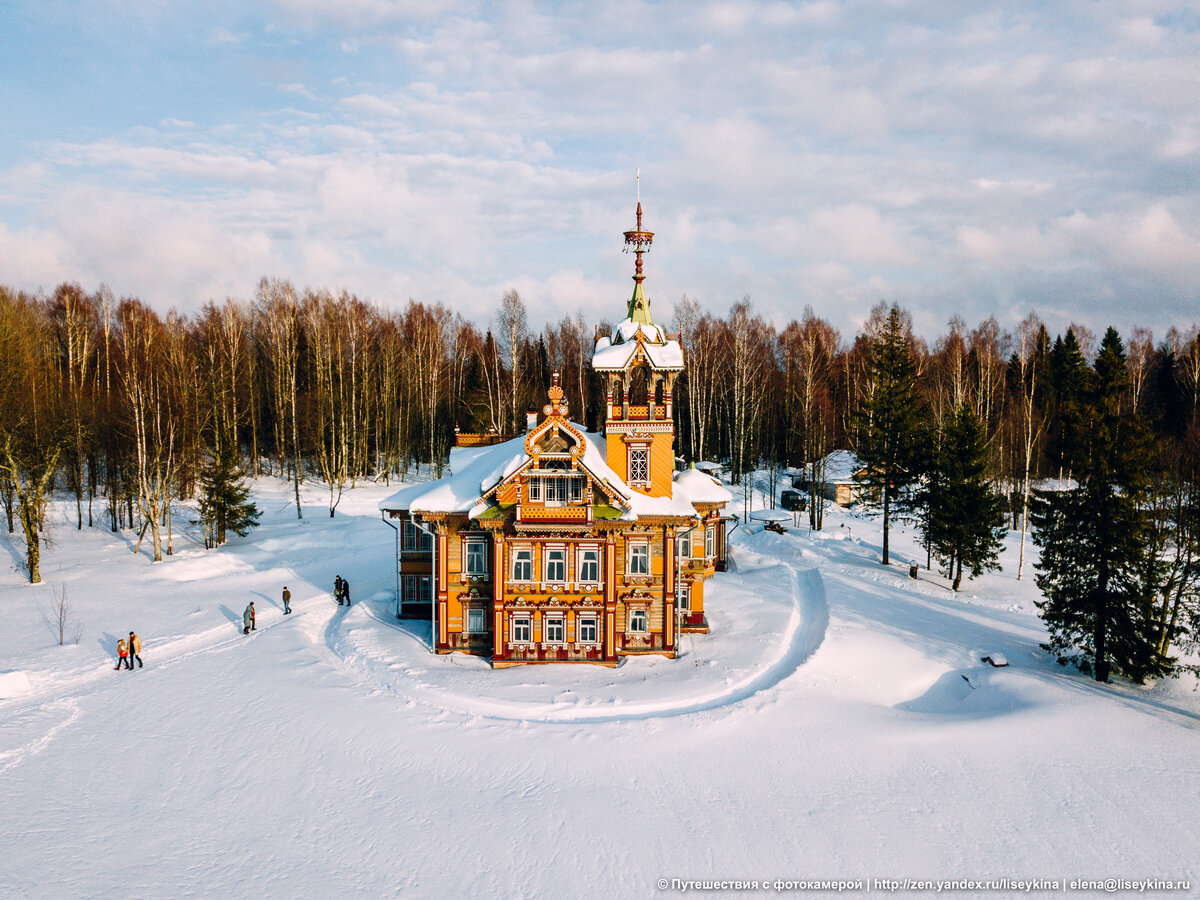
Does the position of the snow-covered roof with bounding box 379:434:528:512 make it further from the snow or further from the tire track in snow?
the snow

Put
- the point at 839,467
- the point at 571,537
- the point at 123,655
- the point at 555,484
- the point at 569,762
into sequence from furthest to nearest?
1. the point at 839,467
2. the point at 571,537
3. the point at 555,484
4. the point at 123,655
5. the point at 569,762

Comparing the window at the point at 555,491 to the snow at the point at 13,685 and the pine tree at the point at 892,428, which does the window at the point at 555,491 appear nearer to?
the snow at the point at 13,685

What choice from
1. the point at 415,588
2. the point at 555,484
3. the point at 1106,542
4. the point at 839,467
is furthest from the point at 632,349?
the point at 839,467

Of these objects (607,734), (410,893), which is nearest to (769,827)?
(607,734)

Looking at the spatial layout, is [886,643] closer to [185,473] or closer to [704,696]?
[704,696]

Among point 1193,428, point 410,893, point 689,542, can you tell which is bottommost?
point 410,893

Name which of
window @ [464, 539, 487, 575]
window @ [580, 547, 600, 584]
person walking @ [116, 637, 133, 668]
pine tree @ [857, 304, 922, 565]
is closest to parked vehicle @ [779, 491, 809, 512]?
pine tree @ [857, 304, 922, 565]

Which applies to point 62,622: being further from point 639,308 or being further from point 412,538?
point 639,308
